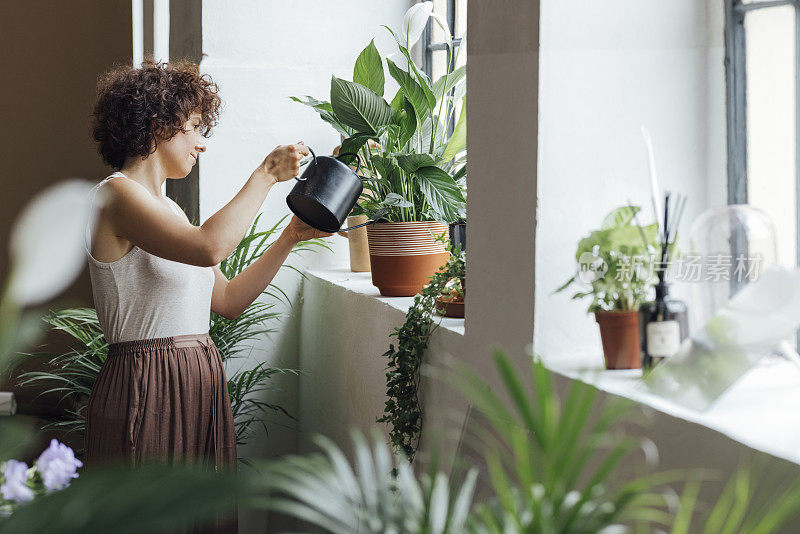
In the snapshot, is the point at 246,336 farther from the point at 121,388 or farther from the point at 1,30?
the point at 1,30

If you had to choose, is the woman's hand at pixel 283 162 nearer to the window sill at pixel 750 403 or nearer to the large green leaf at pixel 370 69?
the large green leaf at pixel 370 69

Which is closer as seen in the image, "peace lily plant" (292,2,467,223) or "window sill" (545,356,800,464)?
"window sill" (545,356,800,464)

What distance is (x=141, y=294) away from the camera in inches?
76.9

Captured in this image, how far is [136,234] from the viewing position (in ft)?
5.98

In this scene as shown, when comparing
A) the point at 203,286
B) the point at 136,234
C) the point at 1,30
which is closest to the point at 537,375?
the point at 136,234

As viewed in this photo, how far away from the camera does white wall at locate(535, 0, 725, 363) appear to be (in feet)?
4.57

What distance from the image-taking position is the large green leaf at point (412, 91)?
2.21 meters

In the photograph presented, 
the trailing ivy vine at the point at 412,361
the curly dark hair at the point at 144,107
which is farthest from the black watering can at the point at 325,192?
the curly dark hair at the point at 144,107

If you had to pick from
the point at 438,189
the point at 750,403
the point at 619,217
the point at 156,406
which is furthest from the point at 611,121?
the point at 156,406

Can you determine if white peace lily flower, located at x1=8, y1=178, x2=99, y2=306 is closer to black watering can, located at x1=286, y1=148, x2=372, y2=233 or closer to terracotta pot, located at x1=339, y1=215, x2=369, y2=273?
black watering can, located at x1=286, y1=148, x2=372, y2=233

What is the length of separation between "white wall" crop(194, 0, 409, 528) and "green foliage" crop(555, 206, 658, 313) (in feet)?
5.98

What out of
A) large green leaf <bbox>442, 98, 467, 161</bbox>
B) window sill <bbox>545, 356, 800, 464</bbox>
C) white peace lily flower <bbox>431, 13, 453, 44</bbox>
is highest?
white peace lily flower <bbox>431, 13, 453, 44</bbox>

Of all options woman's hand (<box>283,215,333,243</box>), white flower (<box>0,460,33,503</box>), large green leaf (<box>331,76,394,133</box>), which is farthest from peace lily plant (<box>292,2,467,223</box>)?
white flower (<box>0,460,33,503</box>)

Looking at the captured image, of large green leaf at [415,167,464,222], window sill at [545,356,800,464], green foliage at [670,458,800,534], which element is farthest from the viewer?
large green leaf at [415,167,464,222]
